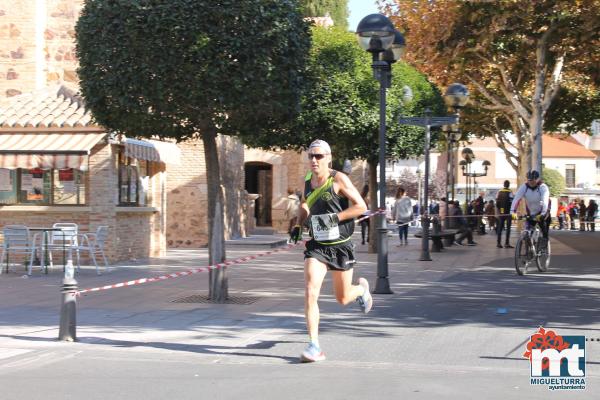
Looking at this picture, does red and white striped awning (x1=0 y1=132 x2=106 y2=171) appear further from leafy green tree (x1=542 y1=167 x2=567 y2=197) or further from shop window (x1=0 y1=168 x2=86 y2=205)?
leafy green tree (x1=542 y1=167 x2=567 y2=197)

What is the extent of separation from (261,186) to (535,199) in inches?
937

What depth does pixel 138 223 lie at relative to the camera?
1958cm

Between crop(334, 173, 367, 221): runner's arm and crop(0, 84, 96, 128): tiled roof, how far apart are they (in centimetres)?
1035

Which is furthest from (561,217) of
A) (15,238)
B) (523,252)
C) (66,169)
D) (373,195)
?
(15,238)

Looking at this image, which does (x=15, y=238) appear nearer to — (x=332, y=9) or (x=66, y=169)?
(x=66, y=169)

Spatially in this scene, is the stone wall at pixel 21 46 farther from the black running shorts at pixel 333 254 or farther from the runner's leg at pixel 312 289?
the runner's leg at pixel 312 289

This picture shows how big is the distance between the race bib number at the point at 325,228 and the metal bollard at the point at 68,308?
255cm

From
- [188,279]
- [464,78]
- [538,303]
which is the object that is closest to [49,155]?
[188,279]

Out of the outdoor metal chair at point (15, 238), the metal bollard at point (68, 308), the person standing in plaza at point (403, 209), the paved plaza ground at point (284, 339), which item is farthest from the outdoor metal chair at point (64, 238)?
the person standing in plaza at point (403, 209)

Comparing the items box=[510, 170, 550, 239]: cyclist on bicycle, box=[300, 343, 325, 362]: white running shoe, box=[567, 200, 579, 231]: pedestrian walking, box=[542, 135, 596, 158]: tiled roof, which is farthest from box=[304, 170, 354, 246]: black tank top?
box=[542, 135, 596, 158]: tiled roof

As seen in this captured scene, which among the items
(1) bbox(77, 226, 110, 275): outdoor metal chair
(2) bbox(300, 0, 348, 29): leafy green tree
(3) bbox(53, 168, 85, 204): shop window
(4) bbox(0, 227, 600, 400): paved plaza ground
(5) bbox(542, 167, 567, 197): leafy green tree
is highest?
(2) bbox(300, 0, 348, 29): leafy green tree

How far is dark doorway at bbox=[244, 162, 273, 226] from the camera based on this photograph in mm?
37562

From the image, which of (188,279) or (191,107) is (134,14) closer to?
(191,107)

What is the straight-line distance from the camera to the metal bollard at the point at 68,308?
870 cm
